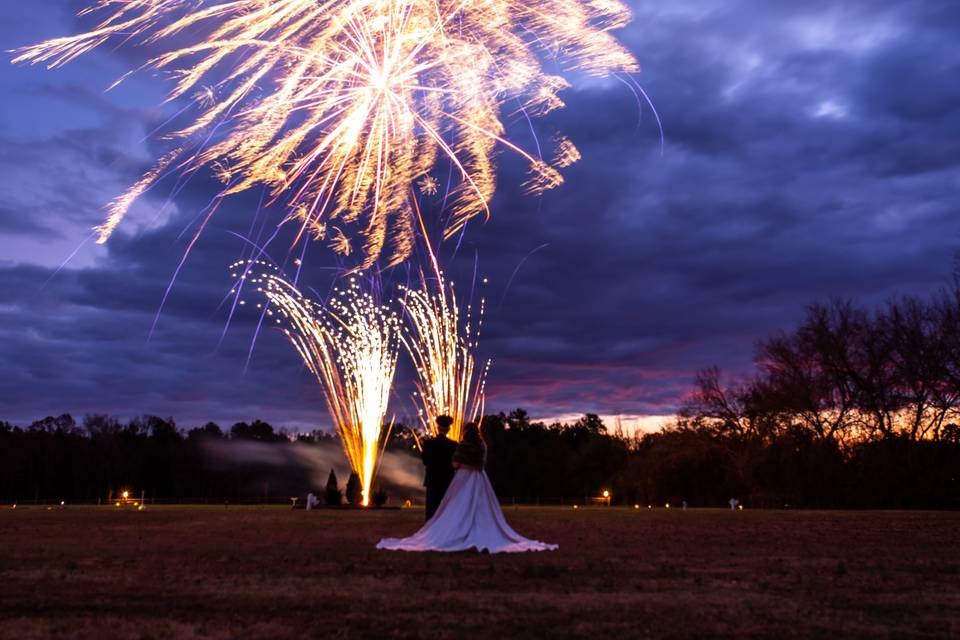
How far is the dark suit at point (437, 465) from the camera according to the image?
18094 millimetres

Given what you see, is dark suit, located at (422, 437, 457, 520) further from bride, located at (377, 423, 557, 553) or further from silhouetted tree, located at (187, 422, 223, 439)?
silhouetted tree, located at (187, 422, 223, 439)

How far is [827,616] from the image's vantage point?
8.15 m

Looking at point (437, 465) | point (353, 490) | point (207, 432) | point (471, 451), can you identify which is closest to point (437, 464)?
point (437, 465)

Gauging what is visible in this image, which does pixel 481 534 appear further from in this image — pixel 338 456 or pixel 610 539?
pixel 338 456

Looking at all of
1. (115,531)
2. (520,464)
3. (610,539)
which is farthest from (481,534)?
(520,464)

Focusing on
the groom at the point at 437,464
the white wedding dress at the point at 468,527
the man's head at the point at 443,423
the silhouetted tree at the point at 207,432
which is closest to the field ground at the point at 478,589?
the white wedding dress at the point at 468,527

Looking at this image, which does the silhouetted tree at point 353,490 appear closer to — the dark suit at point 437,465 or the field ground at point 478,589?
the dark suit at point 437,465

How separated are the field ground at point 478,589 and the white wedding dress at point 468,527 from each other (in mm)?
721

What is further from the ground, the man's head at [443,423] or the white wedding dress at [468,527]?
the man's head at [443,423]

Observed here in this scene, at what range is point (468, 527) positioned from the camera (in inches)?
597

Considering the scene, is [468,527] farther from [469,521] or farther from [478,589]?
[478,589]

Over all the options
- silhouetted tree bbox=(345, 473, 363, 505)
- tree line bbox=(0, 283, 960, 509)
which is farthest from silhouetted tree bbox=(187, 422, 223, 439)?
silhouetted tree bbox=(345, 473, 363, 505)

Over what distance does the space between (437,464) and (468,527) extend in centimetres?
314

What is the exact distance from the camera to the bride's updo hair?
15.9m
